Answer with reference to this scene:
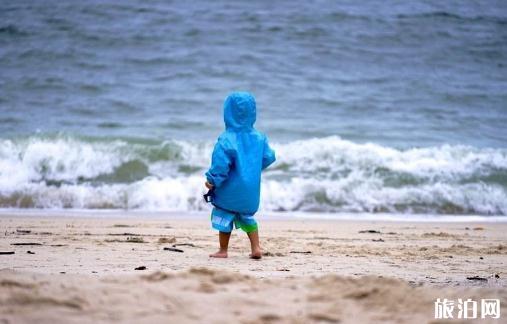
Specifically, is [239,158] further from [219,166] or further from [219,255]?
[219,255]

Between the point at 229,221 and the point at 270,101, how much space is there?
8.11 meters

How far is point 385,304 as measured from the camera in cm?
270

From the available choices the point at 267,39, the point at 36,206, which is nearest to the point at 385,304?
the point at 36,206

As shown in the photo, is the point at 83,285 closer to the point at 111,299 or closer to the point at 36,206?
the point at 111,299

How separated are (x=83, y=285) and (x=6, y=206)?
5.62 meters

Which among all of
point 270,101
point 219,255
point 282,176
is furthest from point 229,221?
point 270,101

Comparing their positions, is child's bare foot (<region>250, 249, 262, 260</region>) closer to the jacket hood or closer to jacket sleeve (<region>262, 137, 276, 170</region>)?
jacket sleeve (<region>262, 137, 276, 170</region>)

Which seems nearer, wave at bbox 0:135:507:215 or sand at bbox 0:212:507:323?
sand at bbox 0:212:507:323

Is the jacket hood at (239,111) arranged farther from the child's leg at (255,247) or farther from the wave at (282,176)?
the wave at (282,176)

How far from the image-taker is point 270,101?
12641 millimetres

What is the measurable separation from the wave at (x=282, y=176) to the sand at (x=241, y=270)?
0.84m

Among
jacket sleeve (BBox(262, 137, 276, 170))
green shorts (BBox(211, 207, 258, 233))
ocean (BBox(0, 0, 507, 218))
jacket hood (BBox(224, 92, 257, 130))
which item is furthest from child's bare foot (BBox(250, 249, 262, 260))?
ocean (BBox(0, 0, 507, 218))

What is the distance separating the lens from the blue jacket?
4582mm

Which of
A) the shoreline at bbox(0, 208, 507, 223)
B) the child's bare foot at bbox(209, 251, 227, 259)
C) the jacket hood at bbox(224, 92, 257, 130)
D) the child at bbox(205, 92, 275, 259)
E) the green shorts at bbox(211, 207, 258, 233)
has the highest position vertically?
the jacket hood at bbox(224, 92, 257, 130)
